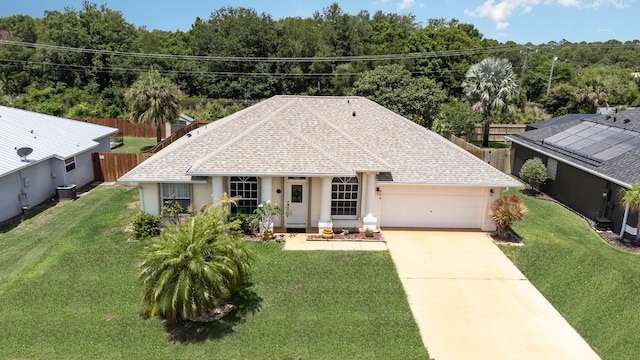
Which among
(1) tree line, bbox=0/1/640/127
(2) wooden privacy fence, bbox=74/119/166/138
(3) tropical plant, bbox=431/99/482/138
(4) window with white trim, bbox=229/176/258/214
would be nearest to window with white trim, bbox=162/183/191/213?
(4) window with white trim, bbox=229/176/258/214

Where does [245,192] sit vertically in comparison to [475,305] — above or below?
above

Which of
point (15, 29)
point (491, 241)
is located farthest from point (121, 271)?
point (15, 29)

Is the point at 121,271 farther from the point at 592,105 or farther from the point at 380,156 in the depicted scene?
the point at 592,105

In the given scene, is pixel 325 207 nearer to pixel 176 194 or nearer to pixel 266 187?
pixel 266 187

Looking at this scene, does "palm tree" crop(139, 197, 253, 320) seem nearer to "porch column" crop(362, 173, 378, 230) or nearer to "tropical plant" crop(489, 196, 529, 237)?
"porch column" crop(362, 173, 378, 230)

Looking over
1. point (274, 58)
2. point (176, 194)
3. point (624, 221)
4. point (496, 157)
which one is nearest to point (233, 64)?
point (274, 58)
